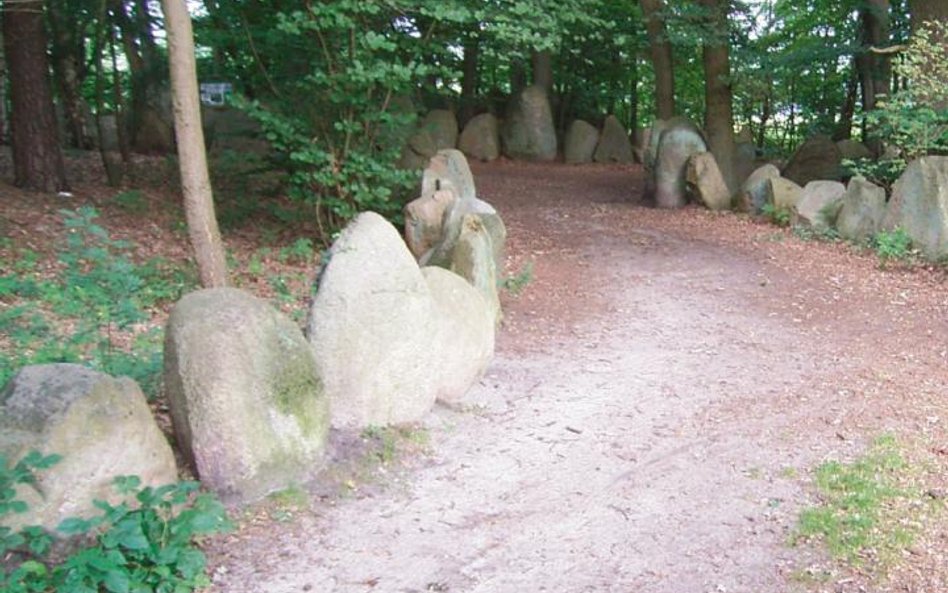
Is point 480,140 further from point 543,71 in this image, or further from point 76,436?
point 76,436

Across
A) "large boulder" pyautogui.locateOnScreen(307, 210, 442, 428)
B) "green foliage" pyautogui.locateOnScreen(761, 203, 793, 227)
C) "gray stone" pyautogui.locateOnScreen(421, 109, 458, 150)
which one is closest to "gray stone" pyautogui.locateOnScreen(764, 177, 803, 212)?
"green foliage" pyautogui.locateOnScreen(761, 203, 793, 227)

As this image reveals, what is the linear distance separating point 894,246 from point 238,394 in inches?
318

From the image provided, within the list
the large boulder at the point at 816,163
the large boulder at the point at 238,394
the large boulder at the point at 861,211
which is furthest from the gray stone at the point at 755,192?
the large boulder at the point at 238,394

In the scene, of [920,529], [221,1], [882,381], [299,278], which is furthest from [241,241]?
[920,529]

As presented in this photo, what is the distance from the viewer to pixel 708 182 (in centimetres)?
1286

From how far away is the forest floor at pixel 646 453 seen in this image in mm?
3850

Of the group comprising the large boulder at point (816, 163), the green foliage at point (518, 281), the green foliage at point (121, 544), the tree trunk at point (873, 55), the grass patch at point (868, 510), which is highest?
the tree trunk at point (873, 55)

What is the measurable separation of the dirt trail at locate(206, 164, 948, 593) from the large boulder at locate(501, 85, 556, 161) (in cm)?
1108

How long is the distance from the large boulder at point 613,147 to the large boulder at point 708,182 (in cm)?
808

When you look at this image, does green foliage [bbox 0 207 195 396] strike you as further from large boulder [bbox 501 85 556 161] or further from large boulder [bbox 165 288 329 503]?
large boulder [bbox 501 85 556 161]

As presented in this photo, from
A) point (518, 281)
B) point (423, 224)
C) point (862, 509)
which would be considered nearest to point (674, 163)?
point (518, 281)

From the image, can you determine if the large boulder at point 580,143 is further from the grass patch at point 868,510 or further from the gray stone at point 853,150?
the grass patch at point 868,510

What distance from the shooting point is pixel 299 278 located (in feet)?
27.5

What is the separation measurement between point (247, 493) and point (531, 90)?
17758 millimetres
